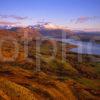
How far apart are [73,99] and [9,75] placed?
21.9 ft

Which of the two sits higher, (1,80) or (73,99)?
(1,80)

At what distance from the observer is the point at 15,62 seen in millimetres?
26312

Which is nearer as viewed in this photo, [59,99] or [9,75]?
[59,99]

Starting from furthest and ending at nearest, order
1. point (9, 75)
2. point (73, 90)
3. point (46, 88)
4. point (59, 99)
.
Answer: point (9, 75)
point (73, 90)
point (46, 88)
point (59, 99)

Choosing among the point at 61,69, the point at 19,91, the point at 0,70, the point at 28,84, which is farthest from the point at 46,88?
the point at 61,69

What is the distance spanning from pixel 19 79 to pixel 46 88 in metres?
2.95

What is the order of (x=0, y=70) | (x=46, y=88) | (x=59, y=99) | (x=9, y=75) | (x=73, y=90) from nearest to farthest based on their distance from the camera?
(x=59, y=99), (x=46, y=88), (x=73, y=90), (x=9, y=75), (x=0, y=70)

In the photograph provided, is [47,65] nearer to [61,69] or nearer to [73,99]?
[61,69]

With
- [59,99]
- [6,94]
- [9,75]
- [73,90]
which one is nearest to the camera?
[6,94]

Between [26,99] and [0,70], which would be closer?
[26,99]

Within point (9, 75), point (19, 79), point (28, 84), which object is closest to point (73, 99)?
point (28, 84)

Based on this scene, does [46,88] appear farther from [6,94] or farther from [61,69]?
[61,69]

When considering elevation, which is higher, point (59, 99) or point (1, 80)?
point (1, 80)

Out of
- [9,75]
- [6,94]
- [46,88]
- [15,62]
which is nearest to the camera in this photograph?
[6,94]
